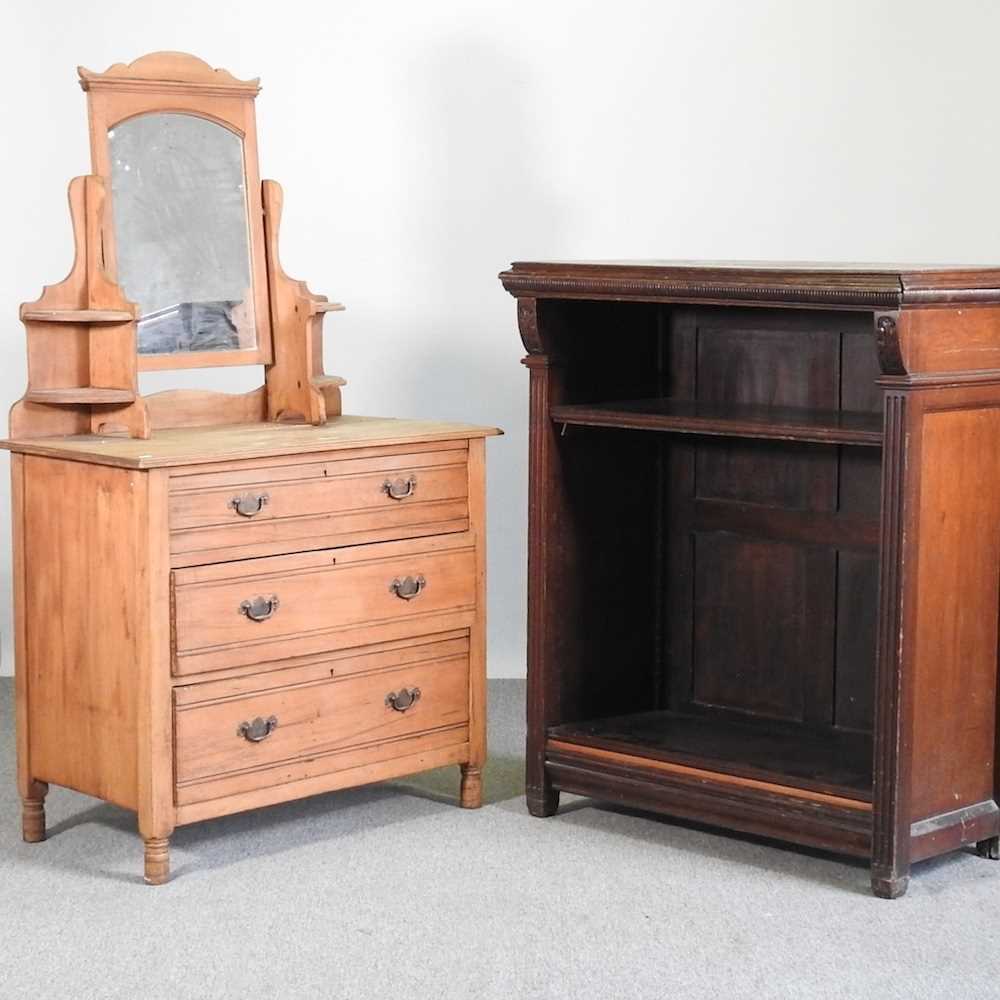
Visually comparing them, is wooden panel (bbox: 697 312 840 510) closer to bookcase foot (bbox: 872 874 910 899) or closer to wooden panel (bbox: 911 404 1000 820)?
wooden panel (bbox: 911 404 1000 820)

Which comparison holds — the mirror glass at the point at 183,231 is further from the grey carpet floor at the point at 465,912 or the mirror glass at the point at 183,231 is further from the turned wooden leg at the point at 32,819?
the grey carpet floor at the point at 465,912

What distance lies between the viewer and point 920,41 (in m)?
5.11

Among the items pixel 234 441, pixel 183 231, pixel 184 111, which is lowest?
pixel 234 441

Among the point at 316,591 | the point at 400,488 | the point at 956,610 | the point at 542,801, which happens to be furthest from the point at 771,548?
the point at 316,591

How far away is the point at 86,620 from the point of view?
367 cm

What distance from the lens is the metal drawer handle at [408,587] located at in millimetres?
3939

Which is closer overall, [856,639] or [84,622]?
[84,622]

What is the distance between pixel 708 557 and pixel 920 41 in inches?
69.0

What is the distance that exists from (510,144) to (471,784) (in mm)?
2076

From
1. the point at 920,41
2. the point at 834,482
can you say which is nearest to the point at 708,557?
the point at 834,482

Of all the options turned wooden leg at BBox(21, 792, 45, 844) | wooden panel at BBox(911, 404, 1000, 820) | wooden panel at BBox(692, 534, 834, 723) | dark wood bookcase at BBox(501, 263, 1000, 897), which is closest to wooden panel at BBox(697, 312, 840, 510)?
dark wood bookcase at BBox(501, 263, 1000, 897)

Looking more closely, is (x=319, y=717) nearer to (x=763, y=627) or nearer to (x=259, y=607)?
(x=259, y=607)

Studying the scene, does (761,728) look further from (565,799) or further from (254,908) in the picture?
(254,908)

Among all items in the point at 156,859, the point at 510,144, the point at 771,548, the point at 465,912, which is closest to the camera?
the point at 465,912
